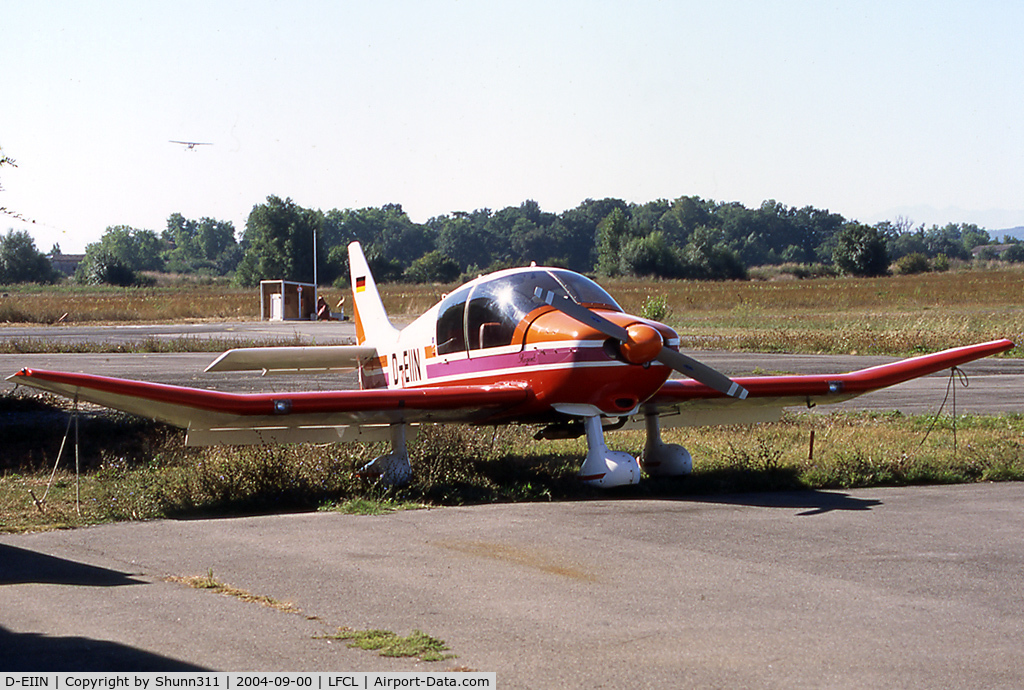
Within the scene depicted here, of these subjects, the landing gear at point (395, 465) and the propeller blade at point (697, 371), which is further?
the landing gear at point (395, 465)

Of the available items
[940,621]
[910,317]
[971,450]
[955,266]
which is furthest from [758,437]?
[955,266]

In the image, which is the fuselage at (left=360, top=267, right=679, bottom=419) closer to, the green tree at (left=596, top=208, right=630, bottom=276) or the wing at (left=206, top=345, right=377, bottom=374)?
the wing at (left=206, top=345, right=377, bottom=374)

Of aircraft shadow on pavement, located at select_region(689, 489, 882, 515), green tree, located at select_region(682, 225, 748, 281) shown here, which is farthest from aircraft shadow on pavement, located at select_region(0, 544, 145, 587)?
green tree, located at select_region(682, 225, 748, 281)

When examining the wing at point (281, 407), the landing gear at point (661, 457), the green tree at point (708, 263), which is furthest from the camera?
the green tree at point (708, 263)

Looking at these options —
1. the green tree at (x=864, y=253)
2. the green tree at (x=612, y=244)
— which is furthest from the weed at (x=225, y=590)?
the green tree at (x=864, y=253)

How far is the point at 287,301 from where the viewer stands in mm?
56969

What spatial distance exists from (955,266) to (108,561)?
4681 inches

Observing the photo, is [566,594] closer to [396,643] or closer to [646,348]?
[396,643]

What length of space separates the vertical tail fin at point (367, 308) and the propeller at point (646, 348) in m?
4.36

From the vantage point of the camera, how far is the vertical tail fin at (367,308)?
45.7 feet

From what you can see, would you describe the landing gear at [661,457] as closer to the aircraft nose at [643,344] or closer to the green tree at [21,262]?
the aircraft nose at [643,344]

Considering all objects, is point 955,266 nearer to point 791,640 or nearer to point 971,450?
point 971,450

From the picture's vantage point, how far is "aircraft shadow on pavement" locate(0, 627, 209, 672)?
4656 millimetres

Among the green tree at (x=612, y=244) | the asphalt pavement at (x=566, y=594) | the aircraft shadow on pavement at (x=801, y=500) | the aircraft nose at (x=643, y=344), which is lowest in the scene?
the aircraft shadow on pavement at (x=801, y=500)
